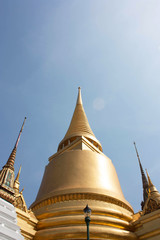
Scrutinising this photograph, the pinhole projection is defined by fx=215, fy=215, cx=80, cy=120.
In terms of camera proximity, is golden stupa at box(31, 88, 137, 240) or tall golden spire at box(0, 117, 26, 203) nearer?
tall golden spire at box(0, 117, 26, 203)

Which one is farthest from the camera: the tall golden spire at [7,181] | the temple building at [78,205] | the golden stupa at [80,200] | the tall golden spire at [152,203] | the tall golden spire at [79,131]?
the tall golden spire at [79,131]

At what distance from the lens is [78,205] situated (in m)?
10.2

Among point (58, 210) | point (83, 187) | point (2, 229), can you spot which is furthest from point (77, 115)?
point (2, 229)

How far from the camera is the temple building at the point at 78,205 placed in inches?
329

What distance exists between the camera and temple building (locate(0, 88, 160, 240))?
8.36 metres

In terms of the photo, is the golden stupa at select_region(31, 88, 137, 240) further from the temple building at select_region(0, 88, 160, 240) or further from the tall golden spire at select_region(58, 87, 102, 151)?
the tall golden spire at select_region(58, 87, 102, 151)

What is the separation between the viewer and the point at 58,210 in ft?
32.3

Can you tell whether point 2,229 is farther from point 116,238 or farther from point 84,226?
point 116,238

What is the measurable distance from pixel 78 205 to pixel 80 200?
361 mm

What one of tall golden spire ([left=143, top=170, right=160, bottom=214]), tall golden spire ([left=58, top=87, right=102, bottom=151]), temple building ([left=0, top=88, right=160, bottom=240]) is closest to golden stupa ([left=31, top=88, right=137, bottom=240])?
temple building ([left=0, top=88, right=160, bottom=240])

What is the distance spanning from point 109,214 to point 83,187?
202cm

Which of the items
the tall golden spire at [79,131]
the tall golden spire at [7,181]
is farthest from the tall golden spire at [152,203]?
the tall golden spire at [79,131]

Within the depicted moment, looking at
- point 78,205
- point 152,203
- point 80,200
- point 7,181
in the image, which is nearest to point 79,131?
point 80,200

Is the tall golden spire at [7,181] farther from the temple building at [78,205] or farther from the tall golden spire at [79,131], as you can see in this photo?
the tall golden spire at [79,131]
